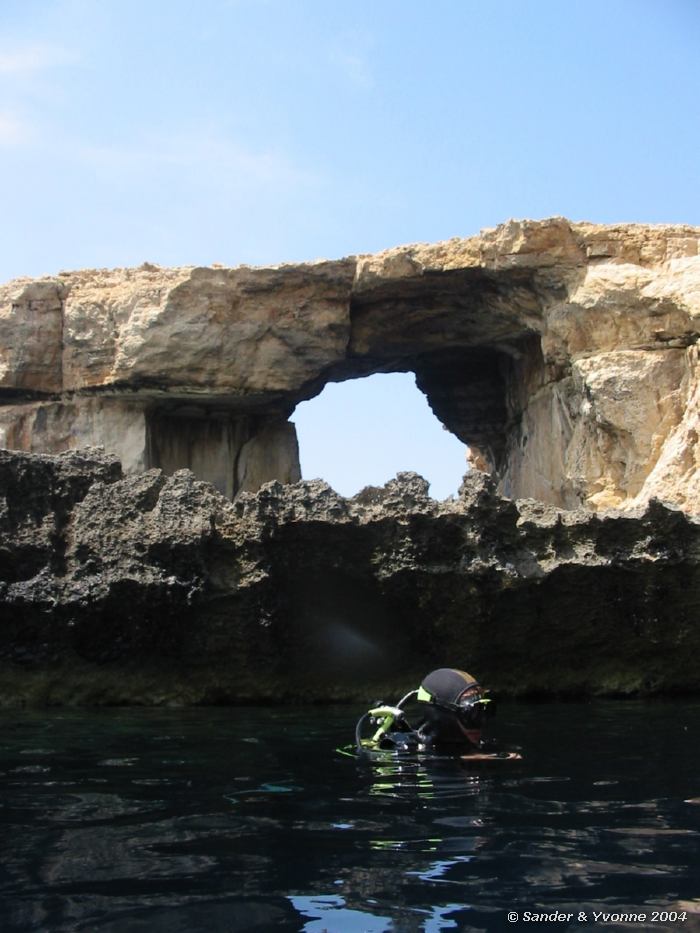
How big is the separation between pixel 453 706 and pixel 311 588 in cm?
475

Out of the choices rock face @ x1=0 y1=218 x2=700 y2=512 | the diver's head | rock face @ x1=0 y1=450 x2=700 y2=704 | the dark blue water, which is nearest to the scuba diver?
the diver's head

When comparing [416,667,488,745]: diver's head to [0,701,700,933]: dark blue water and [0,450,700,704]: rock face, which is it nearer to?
[0,701,700,933]: dark blue water

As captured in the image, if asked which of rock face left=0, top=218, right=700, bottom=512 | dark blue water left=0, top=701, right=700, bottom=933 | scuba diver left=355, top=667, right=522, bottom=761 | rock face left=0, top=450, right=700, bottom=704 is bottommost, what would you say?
dark blue water left=0, top=701, right=700, bottom=933

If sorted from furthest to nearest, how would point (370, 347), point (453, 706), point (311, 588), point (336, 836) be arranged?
point (370, 347) < point (311, 588) < point (453, 706) < point (336, 836)

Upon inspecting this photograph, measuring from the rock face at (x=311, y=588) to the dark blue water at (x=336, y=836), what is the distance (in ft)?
8.91

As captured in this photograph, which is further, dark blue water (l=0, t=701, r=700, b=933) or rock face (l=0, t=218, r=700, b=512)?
rock face (l=0, t=218, r=700, b=512)

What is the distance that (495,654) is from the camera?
11.5m

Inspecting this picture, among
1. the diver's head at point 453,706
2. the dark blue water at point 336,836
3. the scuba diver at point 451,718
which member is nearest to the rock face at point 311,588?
the dark blue water at point 336,836

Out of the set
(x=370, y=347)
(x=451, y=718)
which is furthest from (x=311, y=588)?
(x=370, y=347)

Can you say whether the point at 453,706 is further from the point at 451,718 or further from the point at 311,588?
the point at 311,588

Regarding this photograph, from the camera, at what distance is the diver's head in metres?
6.45

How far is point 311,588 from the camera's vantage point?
11.1 metres

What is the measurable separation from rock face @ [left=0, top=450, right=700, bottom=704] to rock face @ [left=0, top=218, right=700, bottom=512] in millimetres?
5196

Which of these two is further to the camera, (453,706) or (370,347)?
(370,347)
